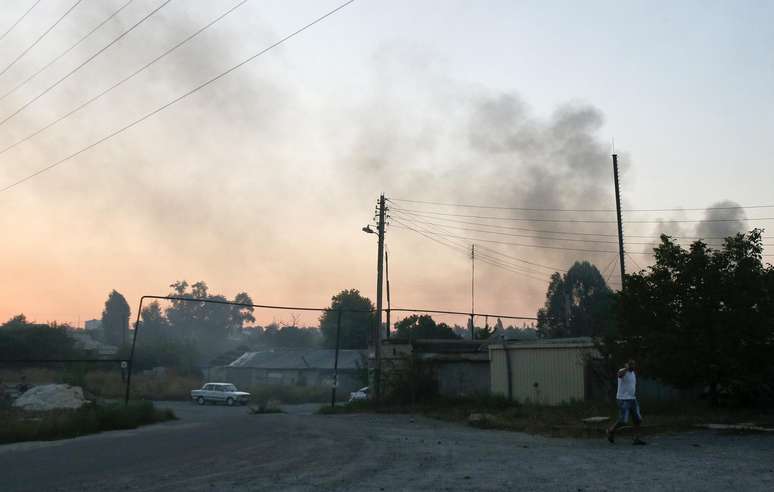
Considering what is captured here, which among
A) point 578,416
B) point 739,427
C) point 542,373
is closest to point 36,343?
point 542,373

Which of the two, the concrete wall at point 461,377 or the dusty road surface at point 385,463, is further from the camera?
the concrete wall at point 461,377

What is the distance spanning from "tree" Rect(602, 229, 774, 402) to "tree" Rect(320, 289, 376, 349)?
55.8 m

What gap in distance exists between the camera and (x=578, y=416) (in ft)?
73.8

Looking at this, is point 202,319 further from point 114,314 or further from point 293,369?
point 293,369

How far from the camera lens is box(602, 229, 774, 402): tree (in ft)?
64.4

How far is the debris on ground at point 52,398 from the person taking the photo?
3469 cm

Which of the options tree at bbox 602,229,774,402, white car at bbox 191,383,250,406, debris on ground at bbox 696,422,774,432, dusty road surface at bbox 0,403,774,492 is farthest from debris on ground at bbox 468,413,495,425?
white car at bbox 191,383,250,406

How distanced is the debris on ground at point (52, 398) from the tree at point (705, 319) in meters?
26.4

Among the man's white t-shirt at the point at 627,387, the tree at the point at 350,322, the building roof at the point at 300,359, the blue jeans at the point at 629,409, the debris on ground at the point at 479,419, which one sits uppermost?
the tree at the point at 350,322

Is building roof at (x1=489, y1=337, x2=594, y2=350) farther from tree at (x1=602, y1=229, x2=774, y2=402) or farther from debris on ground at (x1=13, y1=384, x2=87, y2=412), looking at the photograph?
debris on ground at (x1=13, y1=384, x2=87, y2=412)

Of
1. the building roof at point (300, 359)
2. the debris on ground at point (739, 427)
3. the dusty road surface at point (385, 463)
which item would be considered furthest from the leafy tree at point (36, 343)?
the debris on ground at point (739, 427)

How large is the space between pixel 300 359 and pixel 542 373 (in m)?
50.4

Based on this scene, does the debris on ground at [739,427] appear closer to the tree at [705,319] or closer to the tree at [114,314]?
the tree at [705,319]

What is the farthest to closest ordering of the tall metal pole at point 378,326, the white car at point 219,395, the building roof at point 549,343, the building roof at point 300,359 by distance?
1. the building roof at point 300,359
2. the white car at point 219,395
3. the tall metal pole at point 378,326
4. the building roof at point 549,343
